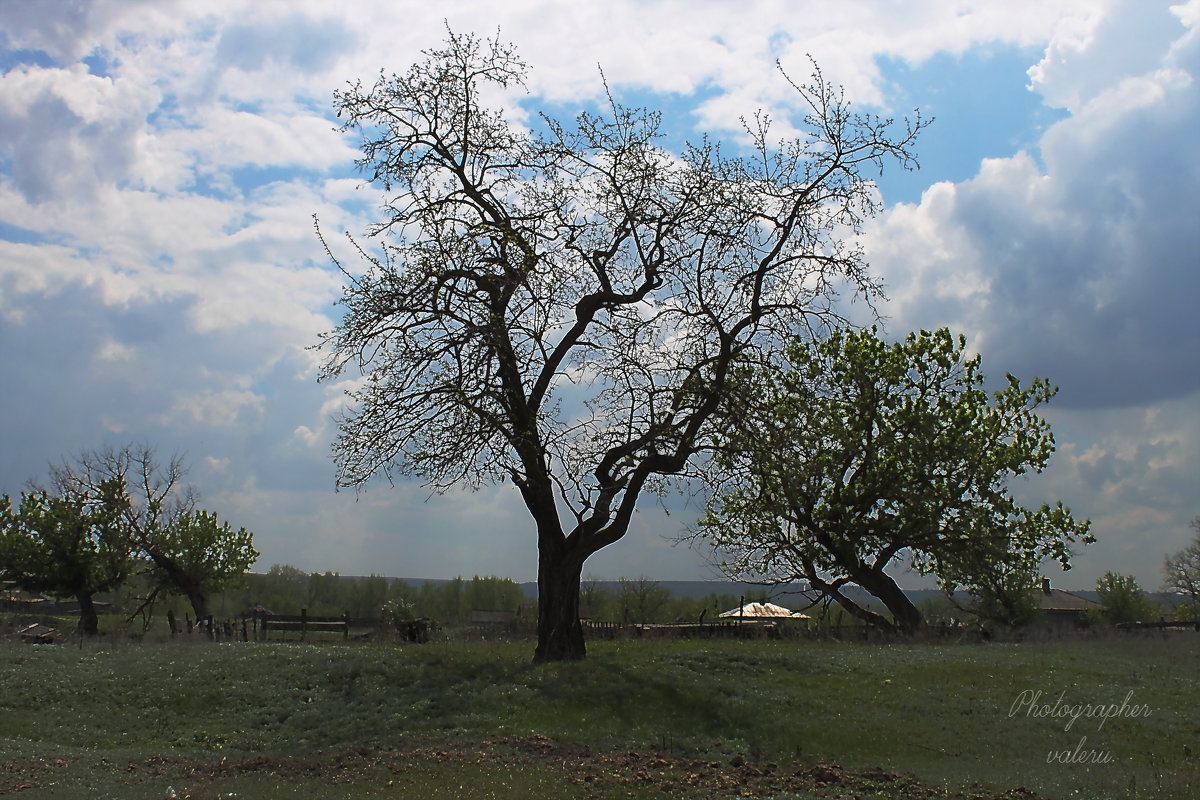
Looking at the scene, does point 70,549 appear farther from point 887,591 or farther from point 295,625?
point 887,591

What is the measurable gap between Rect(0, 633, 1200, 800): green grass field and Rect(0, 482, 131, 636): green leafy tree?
30.1m

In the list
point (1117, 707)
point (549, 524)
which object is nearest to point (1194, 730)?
point (1117, 707)

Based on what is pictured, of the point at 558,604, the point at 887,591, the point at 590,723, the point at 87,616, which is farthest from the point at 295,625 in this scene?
the point at 87,616

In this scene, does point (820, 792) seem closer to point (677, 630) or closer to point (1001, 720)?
point (1001, 720)

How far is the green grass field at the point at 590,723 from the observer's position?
1123 cm

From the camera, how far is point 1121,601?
6494 centimetres

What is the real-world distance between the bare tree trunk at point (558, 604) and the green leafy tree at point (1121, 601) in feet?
187

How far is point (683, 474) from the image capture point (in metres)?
19.5

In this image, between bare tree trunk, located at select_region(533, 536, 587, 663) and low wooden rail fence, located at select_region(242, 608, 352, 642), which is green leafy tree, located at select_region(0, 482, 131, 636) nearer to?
low wooden rail fence, located at select_region(242, 608, 352, 642)

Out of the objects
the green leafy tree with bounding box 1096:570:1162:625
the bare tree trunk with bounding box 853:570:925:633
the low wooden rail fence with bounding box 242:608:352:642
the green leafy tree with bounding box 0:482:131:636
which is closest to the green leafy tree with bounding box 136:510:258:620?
the green leafy tree with bounding box 0:482:131:636

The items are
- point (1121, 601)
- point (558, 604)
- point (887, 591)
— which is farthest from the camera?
point (1121, 601)

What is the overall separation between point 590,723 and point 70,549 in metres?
42.8

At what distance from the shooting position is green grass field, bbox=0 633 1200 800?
36.9ft

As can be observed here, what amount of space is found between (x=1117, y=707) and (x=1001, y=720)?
7.83 feet
